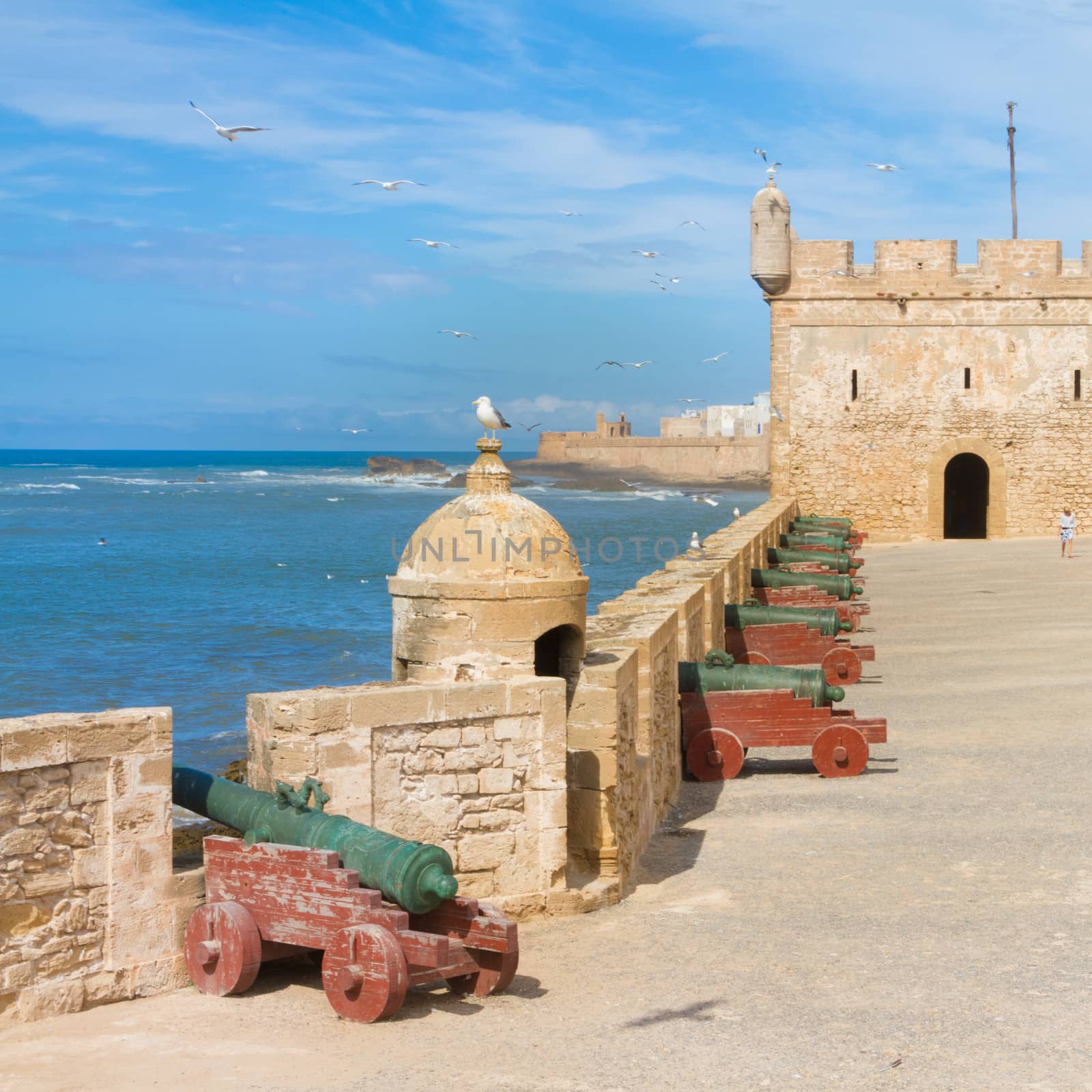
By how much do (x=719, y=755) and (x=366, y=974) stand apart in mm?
5008

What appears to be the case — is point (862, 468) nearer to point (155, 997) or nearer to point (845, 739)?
point (845, 739)

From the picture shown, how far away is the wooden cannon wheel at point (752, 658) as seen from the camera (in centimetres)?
1214

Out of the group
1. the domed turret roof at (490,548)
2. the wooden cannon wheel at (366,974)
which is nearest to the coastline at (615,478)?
the domed turret roof at (490,548)

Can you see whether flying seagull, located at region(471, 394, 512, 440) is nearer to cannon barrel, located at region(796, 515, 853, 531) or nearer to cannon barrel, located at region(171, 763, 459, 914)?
cannon barrel, located at region(171, 763, 459, 914)

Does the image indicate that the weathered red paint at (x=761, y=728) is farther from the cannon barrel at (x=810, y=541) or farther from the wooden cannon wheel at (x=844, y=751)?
the cannon barrel at (x=810, y=541)

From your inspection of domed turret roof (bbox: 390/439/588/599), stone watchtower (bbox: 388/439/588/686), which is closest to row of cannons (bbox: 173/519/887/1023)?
stone watchtower (bbox: 388/439/588/686)

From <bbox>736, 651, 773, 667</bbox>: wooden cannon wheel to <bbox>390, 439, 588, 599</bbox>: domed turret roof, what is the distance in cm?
600

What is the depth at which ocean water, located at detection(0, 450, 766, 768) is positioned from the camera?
2053 cm

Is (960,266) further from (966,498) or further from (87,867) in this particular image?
(87,867)

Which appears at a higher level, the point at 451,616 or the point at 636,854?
the point at 451,616

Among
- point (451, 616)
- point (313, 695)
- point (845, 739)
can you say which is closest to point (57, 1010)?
point (313, 695)

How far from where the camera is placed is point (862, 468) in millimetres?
27328

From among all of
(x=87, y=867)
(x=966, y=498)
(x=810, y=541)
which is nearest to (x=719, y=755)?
(x=87, y=867)

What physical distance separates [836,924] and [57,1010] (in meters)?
3.11
